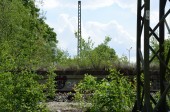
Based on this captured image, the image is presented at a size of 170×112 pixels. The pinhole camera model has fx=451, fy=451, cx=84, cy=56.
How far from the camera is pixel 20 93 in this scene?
826 centimetres

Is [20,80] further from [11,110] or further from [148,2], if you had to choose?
[148,2]

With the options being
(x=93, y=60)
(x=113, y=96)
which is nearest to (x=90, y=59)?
(x=93, y=60)

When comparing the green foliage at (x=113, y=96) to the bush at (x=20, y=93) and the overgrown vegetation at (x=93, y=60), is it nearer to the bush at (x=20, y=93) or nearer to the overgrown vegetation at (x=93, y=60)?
the bush at (x=20, y=93)

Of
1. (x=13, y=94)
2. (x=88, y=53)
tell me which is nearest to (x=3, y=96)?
(x=13, y=94)

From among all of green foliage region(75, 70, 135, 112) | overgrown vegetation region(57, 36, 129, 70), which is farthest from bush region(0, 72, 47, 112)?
overgrown vegetation region(57, 36, 129, 70)

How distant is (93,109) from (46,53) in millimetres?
18742

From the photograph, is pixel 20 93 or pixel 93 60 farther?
pixel 93 60

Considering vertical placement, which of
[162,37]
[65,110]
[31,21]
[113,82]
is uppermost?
[31,21]

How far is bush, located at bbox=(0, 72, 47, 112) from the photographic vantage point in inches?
320

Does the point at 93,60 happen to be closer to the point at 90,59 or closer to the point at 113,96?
the point at 90,59

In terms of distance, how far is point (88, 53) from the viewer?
21.8 m

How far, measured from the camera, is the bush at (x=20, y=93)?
8117 mm

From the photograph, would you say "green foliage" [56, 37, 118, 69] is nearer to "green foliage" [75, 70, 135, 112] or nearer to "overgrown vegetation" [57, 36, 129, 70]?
"overgrown vegetation" [57, 36, 129, 70]

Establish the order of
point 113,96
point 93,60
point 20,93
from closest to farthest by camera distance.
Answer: point 20,93 → point 113,96 → point 93,60
